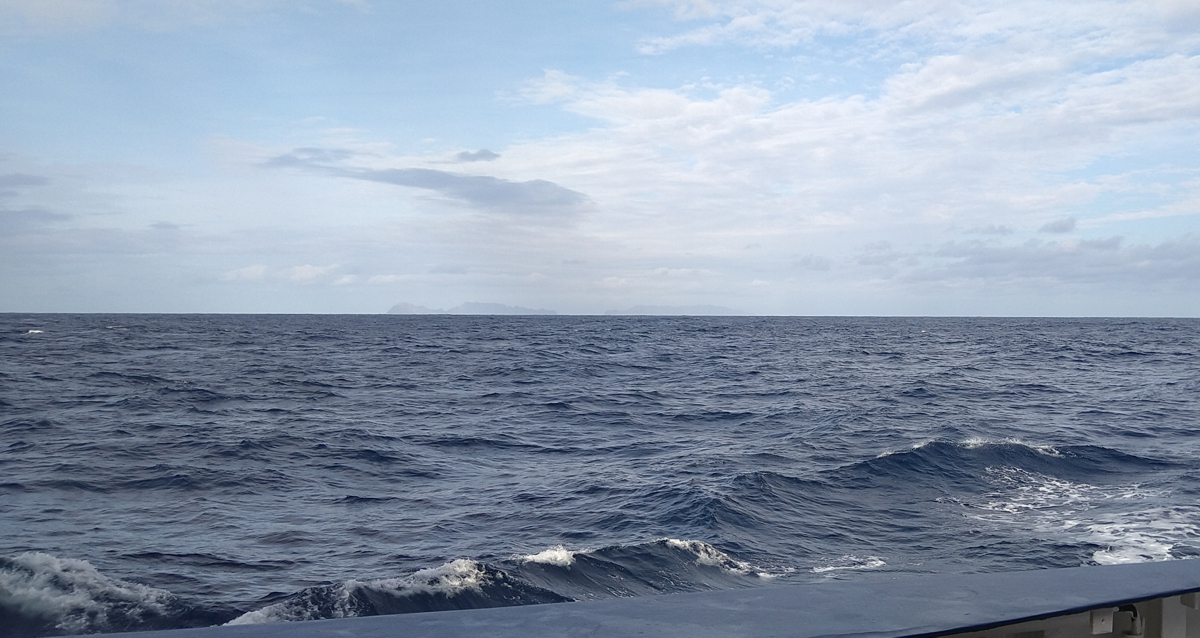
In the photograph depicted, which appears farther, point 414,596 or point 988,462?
point 988,462

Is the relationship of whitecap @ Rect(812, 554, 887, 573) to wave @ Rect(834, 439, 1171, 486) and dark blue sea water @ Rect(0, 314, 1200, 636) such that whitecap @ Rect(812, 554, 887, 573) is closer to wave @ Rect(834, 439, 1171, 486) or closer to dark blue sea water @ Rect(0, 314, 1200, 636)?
dark blue sea water @ Rect(0, 314, 1200, 636)

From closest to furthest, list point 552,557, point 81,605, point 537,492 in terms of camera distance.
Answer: point 81,605 → point 552,557 → point 537,492

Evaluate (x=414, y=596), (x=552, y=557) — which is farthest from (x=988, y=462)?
(x=414, y=596)

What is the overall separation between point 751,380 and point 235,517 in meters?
20.7

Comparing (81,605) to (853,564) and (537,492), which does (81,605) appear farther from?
(853,564)

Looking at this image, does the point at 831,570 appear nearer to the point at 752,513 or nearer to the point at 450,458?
the point at 752,513

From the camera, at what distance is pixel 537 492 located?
1113 cm

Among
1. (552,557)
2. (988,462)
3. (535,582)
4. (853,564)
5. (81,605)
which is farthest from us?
(988,462)

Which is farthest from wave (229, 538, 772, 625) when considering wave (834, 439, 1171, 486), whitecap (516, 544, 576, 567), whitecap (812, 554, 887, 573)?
wave (834, 439, 1171, 486)

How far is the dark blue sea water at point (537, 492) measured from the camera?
294 inches

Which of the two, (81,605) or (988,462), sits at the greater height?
(988,462)

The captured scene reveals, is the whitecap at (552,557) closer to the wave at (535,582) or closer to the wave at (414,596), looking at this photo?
the wave at (535,582)

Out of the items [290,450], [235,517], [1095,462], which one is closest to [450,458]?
[290,450]

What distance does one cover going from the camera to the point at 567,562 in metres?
8.02
